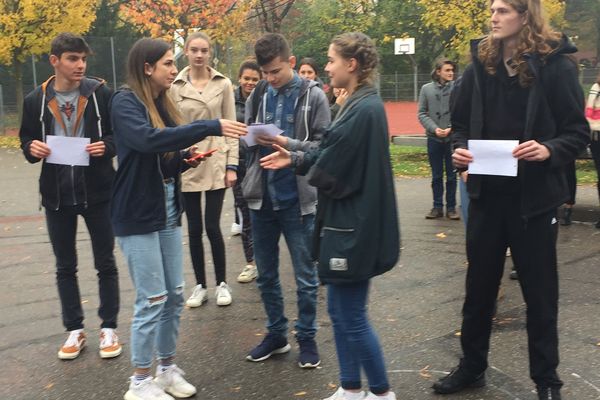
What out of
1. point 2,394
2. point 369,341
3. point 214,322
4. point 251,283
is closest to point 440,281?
point 251,283

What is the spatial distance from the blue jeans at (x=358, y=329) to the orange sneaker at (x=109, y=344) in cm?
173

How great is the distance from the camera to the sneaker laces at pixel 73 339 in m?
4.64

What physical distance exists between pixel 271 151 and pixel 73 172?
1.34m

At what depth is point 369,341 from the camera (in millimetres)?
3543

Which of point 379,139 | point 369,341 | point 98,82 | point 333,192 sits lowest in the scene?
point 369,341

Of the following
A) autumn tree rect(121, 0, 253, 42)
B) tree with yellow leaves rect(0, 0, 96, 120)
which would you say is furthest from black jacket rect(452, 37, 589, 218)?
tree with yellow leaves rect(0, 0, 96, 120)

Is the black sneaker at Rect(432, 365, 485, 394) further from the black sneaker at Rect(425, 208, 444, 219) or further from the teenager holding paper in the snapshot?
the black sneaker at Rect(425, 208, 444, 219)

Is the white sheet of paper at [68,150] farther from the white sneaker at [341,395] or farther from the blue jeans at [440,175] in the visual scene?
the blue jeans at [440,175]

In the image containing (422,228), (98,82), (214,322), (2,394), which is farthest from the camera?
(422,228)

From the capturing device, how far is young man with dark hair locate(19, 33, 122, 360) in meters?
4.53

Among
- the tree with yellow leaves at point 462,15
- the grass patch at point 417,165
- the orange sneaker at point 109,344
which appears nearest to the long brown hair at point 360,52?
the orange sneaker at point 109,344

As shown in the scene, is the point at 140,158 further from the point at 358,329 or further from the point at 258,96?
the point at 358,329

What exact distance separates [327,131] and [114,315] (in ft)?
7.34

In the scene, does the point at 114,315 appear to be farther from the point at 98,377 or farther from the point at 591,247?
the point at 591,247
